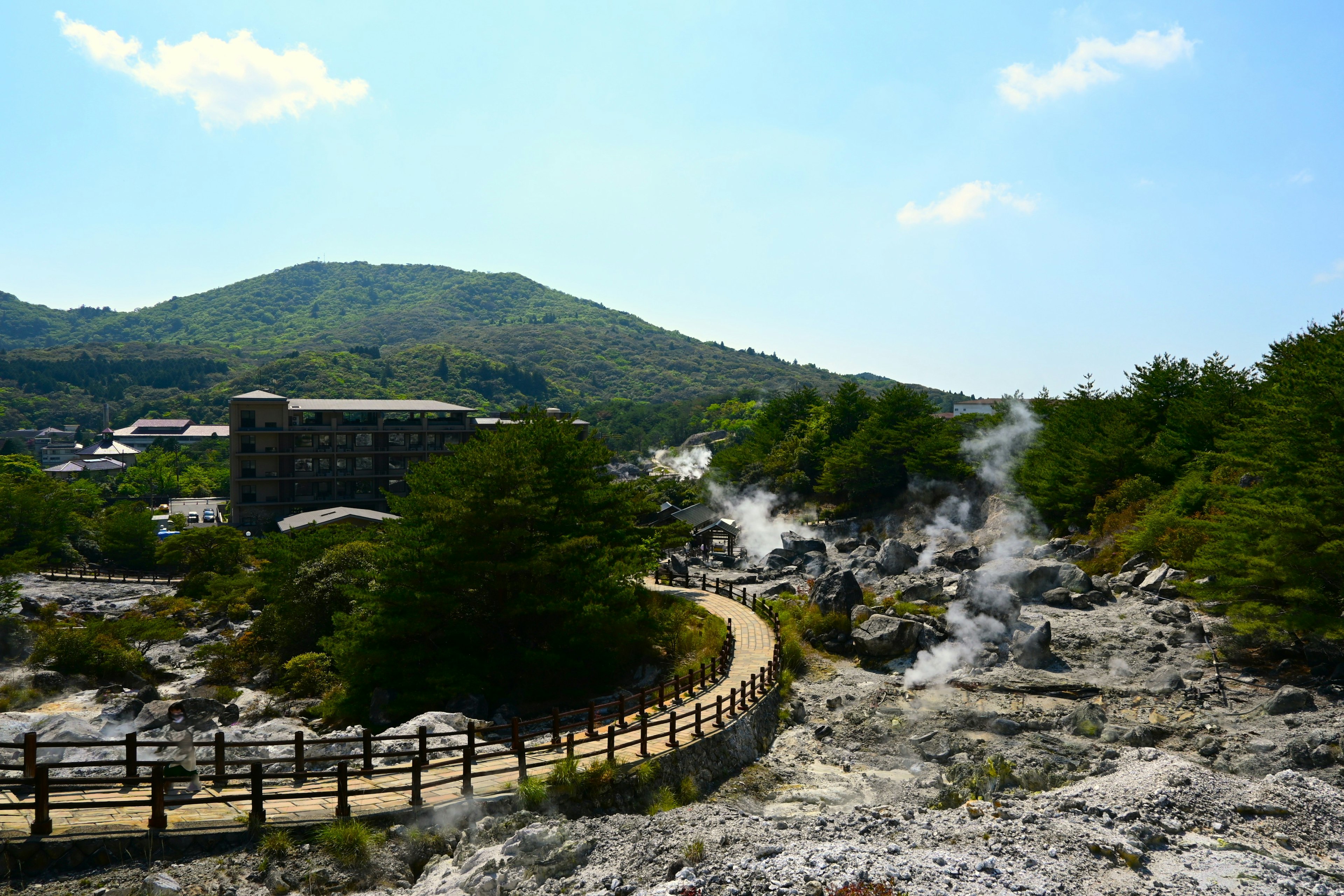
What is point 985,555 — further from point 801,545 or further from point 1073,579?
point 1073,579

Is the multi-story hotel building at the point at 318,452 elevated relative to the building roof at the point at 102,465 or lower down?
elevated

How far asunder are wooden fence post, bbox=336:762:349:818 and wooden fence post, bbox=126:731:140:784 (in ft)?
9.63

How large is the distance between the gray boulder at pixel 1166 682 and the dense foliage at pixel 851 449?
3656 centimetres

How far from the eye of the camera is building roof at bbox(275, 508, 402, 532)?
53.4 metres

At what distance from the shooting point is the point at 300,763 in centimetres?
1341

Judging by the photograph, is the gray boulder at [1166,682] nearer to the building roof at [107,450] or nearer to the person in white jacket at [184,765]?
the person in white jacket at [184,765]

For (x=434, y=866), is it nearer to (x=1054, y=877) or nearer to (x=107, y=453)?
(x=1054, y=877)

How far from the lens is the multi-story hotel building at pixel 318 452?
212ft

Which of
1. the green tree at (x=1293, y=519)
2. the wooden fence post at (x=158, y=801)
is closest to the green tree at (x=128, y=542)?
the wooden fence post at (x=158, y=801)

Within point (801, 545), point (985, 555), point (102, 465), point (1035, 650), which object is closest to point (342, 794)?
point (1035, 650)

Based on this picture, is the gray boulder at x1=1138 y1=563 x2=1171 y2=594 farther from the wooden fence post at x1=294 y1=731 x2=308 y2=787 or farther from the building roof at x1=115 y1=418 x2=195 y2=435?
the building roof at x1=115 y1=418 x2=195 y2=435

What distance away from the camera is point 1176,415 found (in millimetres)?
47688

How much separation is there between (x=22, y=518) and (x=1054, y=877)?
6815 centimetres

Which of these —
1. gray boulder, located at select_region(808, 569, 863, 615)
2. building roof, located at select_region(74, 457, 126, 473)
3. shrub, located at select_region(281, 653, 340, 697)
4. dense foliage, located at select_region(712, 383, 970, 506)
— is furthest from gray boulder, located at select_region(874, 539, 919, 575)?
building roof, located at select_region(74, 457, 126, 473)
